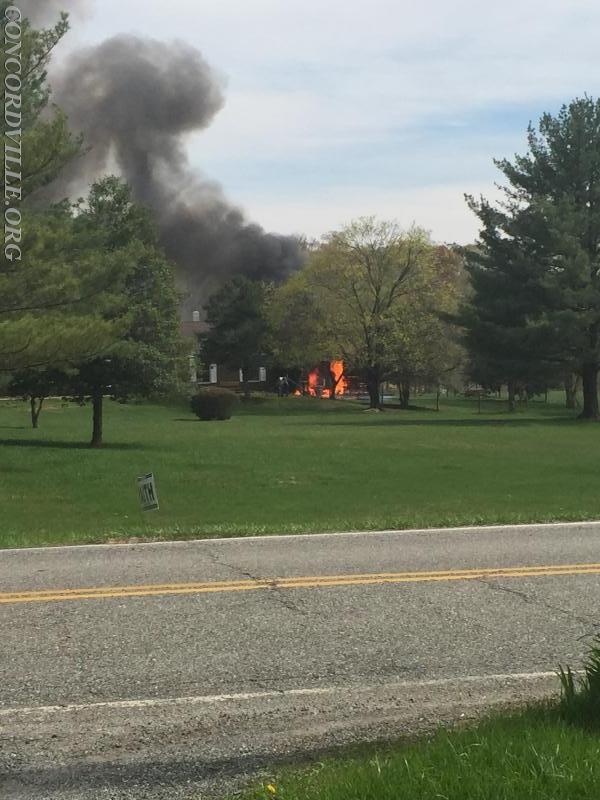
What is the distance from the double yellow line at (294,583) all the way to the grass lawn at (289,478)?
3.13 m

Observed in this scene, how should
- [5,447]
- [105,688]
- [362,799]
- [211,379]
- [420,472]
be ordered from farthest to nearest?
[211,379] → [5,447] → [420,472] → [105,688] → [362,799]

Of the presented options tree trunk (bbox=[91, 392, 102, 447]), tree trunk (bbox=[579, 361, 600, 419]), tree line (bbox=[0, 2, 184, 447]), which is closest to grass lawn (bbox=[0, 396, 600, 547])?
tree trunk (bbox=[91, 392, 102, 447])

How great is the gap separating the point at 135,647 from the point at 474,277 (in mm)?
42304

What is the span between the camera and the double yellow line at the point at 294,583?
7.23 meters

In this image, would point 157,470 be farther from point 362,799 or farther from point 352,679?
point 362,799

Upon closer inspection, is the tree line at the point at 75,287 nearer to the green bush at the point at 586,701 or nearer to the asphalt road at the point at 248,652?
the asphalt road at the point at 248,652

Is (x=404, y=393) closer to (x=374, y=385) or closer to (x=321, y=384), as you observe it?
(x=374, y=385)

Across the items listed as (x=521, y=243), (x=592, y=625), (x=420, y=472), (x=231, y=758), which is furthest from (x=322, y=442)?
(x=231, y=758)

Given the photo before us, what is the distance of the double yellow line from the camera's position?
723cm

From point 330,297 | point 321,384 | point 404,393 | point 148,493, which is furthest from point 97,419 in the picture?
point 321,384

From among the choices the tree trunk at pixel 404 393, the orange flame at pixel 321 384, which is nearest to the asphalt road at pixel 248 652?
the tree trunk at pixel 404 393

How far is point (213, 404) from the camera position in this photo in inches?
1884

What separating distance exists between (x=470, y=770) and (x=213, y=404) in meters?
44.6

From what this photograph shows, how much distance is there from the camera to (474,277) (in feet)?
152
